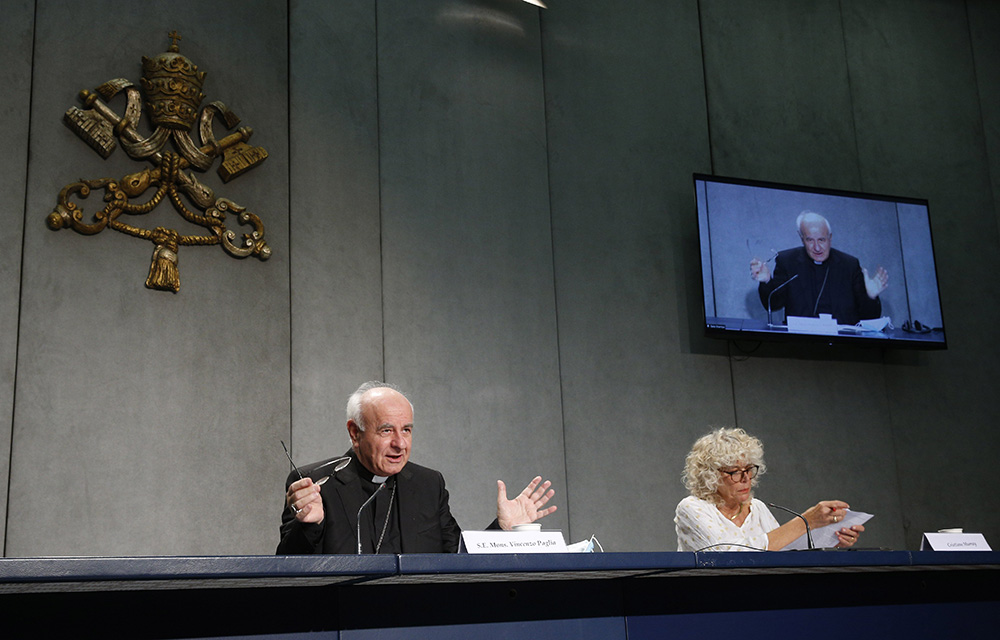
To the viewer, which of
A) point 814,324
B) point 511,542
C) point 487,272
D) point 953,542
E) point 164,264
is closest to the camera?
point 511,542

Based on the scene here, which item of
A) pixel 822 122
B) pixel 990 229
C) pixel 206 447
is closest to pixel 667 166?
pixel 822 122

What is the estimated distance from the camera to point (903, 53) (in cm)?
596

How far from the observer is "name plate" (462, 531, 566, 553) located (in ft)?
7.28

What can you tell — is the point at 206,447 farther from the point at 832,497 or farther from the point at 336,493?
the point at 832,497

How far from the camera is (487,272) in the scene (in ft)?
15.0

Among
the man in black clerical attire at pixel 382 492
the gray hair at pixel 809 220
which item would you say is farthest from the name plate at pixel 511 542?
the gray hair at pixel 809 220

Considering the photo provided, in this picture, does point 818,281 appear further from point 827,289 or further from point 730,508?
point 730,508

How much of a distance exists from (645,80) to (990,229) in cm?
230

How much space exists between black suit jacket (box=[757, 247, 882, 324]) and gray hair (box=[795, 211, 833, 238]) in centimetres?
10

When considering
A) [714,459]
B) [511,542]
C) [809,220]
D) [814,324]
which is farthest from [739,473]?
[809,220]

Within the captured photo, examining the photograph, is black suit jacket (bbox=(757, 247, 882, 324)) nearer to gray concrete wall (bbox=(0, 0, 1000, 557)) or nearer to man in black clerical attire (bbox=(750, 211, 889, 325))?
man in black clerical attire (bbox=(750, 211, 889, 325))

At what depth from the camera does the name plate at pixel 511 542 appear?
2.22 meters

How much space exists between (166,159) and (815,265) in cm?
319

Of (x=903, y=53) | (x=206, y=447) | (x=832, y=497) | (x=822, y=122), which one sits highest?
(x=903, y=53)
